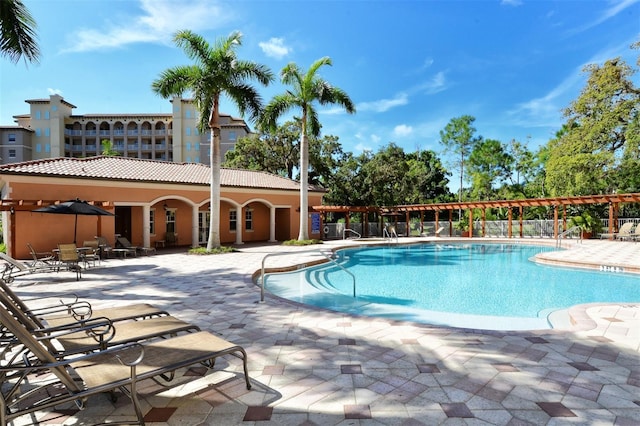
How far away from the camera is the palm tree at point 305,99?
60.7 feet

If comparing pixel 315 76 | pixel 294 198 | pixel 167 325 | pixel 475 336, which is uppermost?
pixel 315 76

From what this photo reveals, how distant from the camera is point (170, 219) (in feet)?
62.7

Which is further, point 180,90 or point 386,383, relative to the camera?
point 180,90

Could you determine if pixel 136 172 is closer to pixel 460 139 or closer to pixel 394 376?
pixel 394 376

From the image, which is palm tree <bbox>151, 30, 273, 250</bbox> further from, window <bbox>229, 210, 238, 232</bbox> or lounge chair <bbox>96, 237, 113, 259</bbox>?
window <bbox>229, 210, 238, 232</bbox>

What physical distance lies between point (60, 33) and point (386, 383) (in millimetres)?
16940

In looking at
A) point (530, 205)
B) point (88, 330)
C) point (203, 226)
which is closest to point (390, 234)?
point (530, 205)

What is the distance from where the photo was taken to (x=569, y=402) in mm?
2836

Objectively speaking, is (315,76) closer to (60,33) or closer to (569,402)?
(60,33)

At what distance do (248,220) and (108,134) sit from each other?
44.5m

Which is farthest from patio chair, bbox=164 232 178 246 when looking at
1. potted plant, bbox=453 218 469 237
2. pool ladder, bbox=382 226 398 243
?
potted plant, bbox=453 218 469 237

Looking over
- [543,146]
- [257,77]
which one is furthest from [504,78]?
[257,77]

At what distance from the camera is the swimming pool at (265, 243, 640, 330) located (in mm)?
6789

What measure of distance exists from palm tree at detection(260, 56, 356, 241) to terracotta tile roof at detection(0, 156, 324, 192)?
12.9 feet
